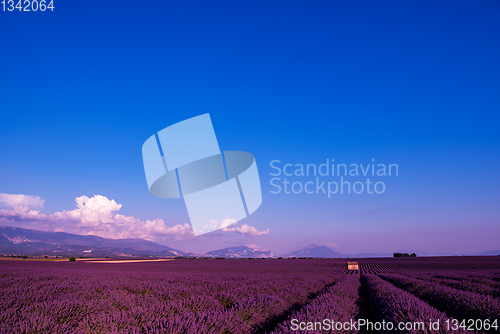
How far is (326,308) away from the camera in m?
5.67

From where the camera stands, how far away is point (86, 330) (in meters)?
3.47

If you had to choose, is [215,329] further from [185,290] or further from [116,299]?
[185,290]

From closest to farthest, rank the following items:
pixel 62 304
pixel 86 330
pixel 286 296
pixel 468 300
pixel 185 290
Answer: pixel 86 330, pixel 62 304, pixel 468 300, pixel 286 296, pixel 185 290

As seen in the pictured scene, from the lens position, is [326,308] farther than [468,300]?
No

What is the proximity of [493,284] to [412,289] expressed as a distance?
3940mm

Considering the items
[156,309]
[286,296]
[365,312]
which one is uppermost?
[156,309]

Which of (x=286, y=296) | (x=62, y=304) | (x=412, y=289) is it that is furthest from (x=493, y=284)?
(x=62, y=304)

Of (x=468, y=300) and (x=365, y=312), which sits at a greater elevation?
(x=468, y=300)

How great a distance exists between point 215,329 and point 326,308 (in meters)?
2.83

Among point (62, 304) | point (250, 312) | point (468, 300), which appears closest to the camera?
point (62, 304)

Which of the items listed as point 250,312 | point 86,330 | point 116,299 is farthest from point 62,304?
point 250,312

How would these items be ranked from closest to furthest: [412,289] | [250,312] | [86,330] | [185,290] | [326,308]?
[86,330] < [250,312] < [326,308] < [185,290] < [412,289]

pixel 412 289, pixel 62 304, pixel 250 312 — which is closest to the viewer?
pixel 62 304

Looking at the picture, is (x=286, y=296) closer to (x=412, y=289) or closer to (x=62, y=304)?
(x=62, y=304)
